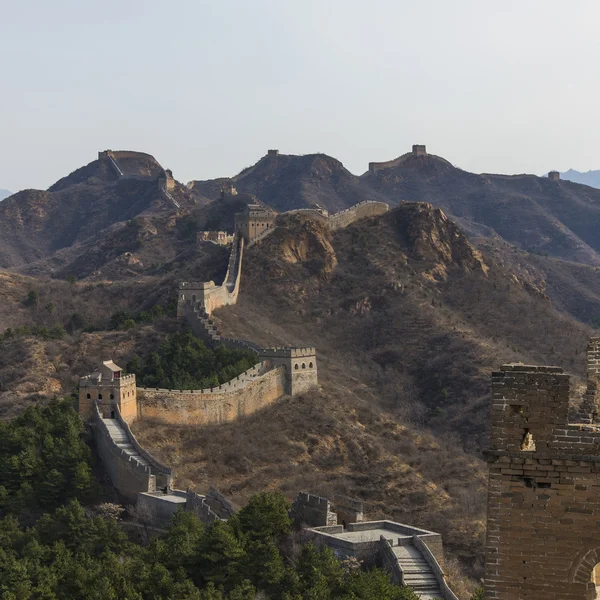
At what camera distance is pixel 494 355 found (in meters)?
74.5

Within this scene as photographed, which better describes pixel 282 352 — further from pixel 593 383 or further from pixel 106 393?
pixel 593 383

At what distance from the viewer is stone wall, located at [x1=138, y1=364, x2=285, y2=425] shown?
2096 inches

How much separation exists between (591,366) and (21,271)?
11014 cm

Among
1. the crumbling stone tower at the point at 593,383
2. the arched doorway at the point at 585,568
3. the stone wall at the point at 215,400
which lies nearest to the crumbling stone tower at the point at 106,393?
the stone wall at the point at 215,400

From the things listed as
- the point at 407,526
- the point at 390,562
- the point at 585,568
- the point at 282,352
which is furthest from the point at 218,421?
the point at 585,568

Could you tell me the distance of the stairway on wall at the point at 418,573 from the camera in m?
34.5

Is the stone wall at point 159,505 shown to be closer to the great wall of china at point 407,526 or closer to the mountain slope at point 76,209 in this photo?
the great wall of china at point 407,526

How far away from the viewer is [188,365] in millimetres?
59531

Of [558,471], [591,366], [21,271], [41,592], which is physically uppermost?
[21,271]

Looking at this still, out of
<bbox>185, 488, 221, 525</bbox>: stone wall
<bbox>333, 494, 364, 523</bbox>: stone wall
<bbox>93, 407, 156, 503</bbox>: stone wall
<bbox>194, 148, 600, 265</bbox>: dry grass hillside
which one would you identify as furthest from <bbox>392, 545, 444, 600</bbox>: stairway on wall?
<bbox>194, 148, 600, 265</bbox>: dry grass hillside

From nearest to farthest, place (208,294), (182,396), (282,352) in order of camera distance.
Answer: (182,396) → (282,352) → (208,294)

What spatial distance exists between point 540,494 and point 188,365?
48.6 meters

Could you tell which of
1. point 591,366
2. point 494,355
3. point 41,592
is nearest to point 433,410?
point 494,355

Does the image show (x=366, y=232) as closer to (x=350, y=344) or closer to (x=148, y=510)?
(x=350, y=344)
